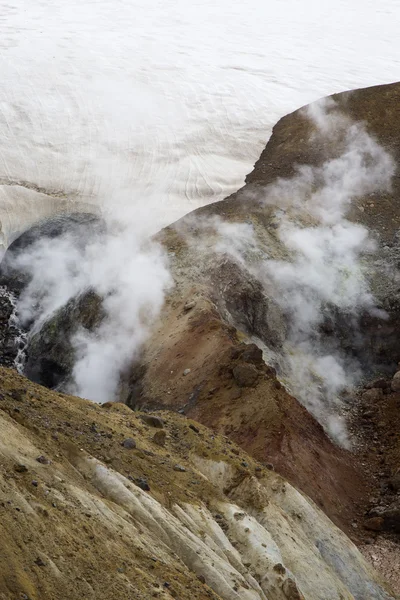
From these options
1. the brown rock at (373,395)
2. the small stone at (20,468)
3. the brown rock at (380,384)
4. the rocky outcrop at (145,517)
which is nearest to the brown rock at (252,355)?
the rocky outcrop at (145,517)

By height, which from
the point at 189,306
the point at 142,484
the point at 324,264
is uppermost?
the point at 142,484

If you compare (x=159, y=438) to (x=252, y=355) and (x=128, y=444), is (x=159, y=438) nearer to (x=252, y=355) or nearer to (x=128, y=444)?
(x=128, y=444)

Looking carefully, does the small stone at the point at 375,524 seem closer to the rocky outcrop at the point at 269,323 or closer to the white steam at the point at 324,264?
the rocky outcrop at the point at 269,323

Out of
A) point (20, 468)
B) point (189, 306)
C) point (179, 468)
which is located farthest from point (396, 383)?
point (20, 468)

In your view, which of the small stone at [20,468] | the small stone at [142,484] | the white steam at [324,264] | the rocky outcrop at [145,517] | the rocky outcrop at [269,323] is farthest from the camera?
the white steam at [324,264]

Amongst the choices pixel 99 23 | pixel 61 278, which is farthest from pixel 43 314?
pixel 99 23

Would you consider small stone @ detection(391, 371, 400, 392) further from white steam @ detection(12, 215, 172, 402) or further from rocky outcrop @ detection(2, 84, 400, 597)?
white steam @ detection(12, 215, 172, 402)

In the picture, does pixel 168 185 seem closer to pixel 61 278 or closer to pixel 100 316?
pixel 61 278
